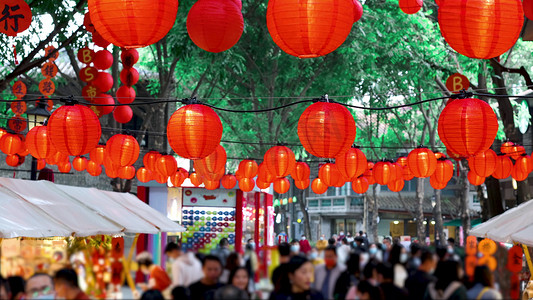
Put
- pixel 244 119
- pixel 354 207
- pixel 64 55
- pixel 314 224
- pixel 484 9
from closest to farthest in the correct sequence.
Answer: pixel 484 9 < pixel 244 119 < pixel 64 55 < pixel 354 207 < pixel 314 224

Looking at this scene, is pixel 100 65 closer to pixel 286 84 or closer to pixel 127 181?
pixel 127 181

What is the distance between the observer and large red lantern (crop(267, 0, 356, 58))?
5344 mm

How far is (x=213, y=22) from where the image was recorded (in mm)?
6758

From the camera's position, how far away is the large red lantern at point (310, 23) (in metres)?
5.34

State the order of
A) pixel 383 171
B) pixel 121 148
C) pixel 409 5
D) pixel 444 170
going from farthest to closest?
pixel 383 171, pixel 444 170, pixel 121 148, pixel 409 5

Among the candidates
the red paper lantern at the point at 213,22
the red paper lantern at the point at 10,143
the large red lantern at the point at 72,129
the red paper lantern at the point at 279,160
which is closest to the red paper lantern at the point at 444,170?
the red paper lantern at the point at 279,160

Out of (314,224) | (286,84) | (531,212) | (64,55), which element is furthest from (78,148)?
(314,224)

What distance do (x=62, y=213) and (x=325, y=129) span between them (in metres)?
4.20

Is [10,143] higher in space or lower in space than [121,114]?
lower

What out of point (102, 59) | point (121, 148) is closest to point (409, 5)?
point (121, 148)

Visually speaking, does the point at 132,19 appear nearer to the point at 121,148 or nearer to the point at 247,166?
the point at 121,148

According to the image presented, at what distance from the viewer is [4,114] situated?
18.1 metres

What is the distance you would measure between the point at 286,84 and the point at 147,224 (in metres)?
8.27

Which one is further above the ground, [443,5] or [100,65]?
[100,65]
